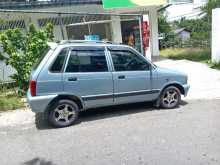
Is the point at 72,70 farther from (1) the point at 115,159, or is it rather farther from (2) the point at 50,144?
(1) the point at 115,159

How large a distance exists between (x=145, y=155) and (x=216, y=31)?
9.26 m

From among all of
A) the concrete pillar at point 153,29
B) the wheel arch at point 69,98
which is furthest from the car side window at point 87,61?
the concrete pillar at point 153,29

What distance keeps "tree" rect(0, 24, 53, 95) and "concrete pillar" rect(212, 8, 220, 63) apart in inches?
285

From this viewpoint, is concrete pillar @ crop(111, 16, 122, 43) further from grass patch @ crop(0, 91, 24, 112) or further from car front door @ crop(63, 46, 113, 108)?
car front door @ crop(63, 46, 113, 108)

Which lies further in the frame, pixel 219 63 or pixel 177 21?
pixel 177 21

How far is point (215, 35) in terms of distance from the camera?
12.6 m

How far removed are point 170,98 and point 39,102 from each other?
3129 mm

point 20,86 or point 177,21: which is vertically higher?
point 177,21

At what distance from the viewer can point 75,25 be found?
43.5 ft

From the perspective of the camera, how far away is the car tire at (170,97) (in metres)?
7.19

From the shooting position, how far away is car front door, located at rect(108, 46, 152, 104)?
671cm

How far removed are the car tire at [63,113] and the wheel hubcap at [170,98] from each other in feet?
7.24

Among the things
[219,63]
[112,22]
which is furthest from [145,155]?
[112,22]

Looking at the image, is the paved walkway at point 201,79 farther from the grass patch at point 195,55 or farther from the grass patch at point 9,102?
the grass patch at point 9,102
